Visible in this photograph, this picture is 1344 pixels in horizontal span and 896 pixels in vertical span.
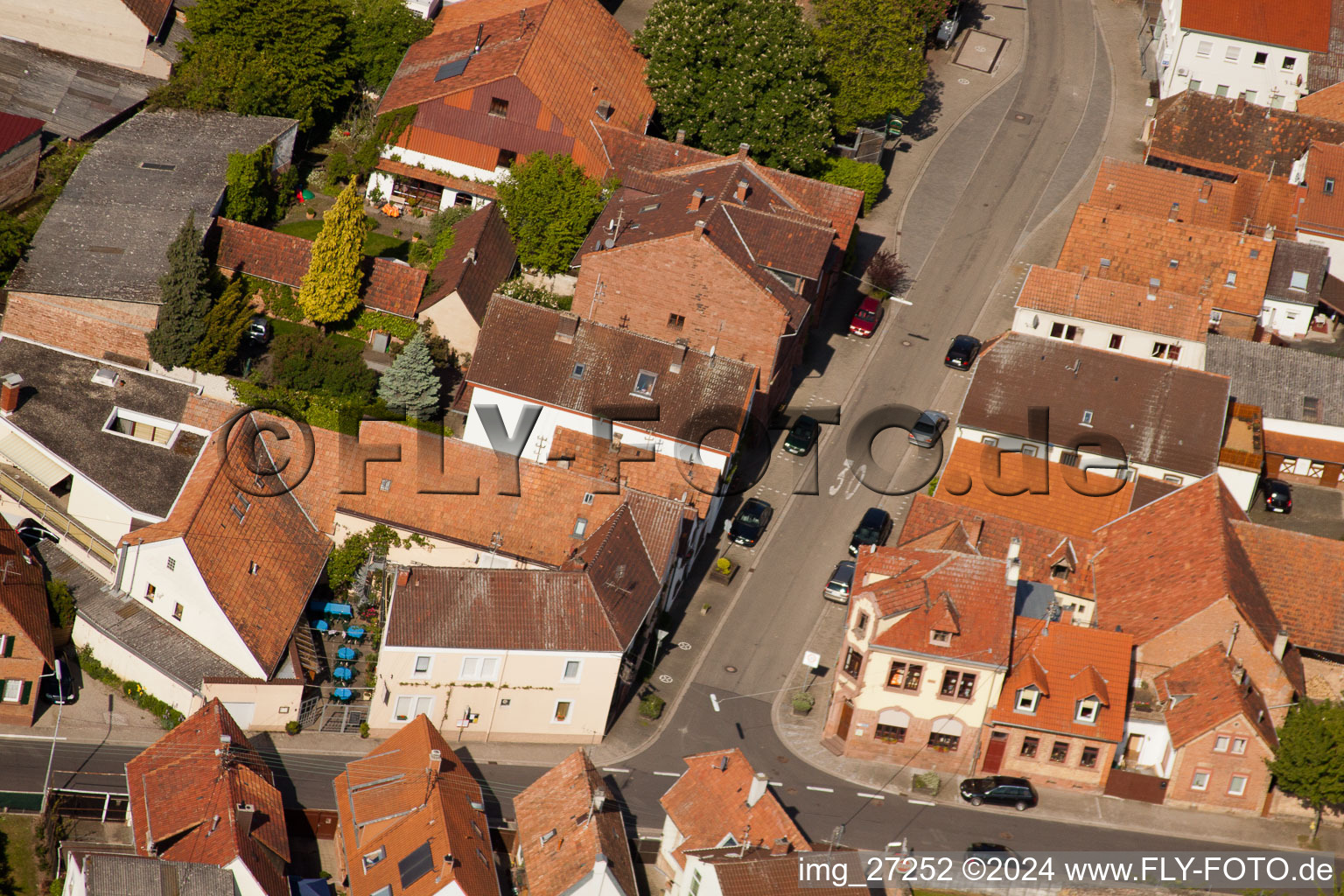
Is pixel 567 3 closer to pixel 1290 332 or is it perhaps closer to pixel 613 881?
pixel 1290 332

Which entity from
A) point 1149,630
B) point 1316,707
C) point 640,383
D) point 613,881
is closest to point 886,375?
point 640,383

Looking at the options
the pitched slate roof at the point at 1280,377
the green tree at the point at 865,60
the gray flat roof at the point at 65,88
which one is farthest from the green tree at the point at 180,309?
the pitched slate roof at the point at 1280,377

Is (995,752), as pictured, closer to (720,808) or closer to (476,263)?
(720,808)

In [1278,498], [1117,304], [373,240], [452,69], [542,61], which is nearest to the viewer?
[1278,498]

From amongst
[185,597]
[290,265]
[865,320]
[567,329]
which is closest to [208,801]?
[185,597]

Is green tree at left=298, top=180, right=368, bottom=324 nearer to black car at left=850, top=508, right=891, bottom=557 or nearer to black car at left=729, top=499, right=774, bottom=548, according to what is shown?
black car at left=729, top=499, right=774, bottom=548

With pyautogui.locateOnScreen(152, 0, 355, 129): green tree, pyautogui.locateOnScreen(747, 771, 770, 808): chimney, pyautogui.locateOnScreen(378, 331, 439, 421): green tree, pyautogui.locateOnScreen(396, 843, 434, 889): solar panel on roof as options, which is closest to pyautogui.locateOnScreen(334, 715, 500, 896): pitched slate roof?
pyautogui.locateOnScreen(396, 843, 434, 889): solar panel on roof

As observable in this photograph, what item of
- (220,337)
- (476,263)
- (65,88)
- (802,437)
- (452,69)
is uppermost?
(452,69)

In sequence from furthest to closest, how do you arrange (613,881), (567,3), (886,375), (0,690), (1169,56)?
(1169,56), (567,3), (886,375), (0,690), (613,881)
